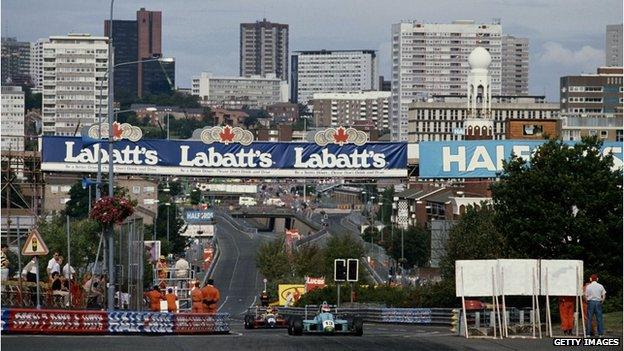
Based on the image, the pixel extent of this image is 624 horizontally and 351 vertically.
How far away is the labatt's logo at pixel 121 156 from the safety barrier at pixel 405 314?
8909 millimetres

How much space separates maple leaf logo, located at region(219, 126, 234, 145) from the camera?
81.1 metres

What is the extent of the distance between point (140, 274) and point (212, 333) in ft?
20.6

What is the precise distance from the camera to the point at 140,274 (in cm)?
5716

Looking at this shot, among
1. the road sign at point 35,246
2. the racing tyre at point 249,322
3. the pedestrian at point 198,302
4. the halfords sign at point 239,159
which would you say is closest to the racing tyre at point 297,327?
the pedestrian at point 198,302

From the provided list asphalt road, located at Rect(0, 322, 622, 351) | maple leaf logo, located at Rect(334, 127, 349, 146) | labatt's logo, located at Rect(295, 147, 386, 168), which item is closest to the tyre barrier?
asphalt road, located at Rect(0, 322, 622, 351)

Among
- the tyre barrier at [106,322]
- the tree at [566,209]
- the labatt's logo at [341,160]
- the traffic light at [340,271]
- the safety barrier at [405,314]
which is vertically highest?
the labatt's logo at [341,160]

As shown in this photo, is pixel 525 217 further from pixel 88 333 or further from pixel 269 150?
pixel 88 333

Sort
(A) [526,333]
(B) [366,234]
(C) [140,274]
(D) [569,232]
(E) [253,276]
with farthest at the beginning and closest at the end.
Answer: (B) [366,234] → (E) [253,276] → (D) [569,232] → (C) [140,274] → (A) [526,333]

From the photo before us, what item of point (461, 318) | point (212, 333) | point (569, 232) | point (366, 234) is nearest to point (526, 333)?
point (461, 318)

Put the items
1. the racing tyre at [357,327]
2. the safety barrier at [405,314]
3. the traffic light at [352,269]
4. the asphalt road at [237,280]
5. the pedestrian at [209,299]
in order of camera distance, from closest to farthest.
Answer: the racing tyre at [357,327] → the pedestrian at [209,299] → the traffic light at [352,269] → the safety barrier at [405,314] → the asphalt road at [237,280]

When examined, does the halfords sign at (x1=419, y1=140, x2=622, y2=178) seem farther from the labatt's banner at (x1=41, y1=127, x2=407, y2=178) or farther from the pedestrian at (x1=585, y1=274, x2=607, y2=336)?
the pedestrian at (x1=585, y1=274, x2=607, y2=336)

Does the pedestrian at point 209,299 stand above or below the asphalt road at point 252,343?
above

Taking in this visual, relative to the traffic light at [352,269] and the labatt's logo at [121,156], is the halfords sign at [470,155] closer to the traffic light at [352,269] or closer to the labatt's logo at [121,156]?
the labatt's logo at [121,156]

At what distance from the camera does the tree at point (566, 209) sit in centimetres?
6556
